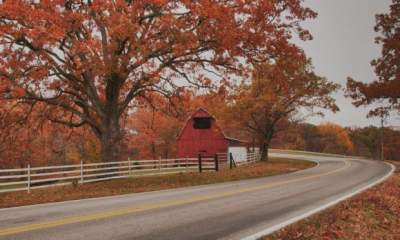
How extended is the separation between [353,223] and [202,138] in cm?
4314

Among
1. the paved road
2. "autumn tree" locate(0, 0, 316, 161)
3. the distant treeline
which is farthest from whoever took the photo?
the distant treeline

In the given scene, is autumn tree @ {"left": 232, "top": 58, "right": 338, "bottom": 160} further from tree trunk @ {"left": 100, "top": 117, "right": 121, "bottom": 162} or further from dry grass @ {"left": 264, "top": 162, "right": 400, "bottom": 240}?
dry grass @ {"left": 264, "top": 162, "right": 400, "bottom": 240}

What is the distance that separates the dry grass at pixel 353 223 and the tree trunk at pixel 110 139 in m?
14.5

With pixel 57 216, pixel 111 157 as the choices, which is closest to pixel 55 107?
pixel 111 157

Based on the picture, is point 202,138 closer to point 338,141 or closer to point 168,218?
point 168,218

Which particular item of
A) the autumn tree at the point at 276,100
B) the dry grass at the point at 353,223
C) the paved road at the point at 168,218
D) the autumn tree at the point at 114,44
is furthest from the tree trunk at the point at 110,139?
the autumn tree at the point at 276,100

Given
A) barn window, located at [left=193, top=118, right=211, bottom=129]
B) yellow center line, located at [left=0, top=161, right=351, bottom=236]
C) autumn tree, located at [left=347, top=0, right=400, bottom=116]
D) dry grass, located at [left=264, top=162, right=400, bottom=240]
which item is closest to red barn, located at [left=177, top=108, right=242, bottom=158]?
barn window, located at [left=193, top=118, right=211, bottom=129]

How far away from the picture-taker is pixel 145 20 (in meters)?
22.9

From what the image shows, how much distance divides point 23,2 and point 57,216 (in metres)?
12.5

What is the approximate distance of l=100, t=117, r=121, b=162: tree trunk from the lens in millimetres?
24188

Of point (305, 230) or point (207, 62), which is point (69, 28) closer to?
point (207, 62)

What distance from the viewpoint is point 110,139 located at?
24297 millimetres

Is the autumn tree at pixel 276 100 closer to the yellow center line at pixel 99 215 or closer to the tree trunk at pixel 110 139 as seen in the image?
the tree trunk at pixel 110 139

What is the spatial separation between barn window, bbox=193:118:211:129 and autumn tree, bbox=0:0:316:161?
2780 centimetres
